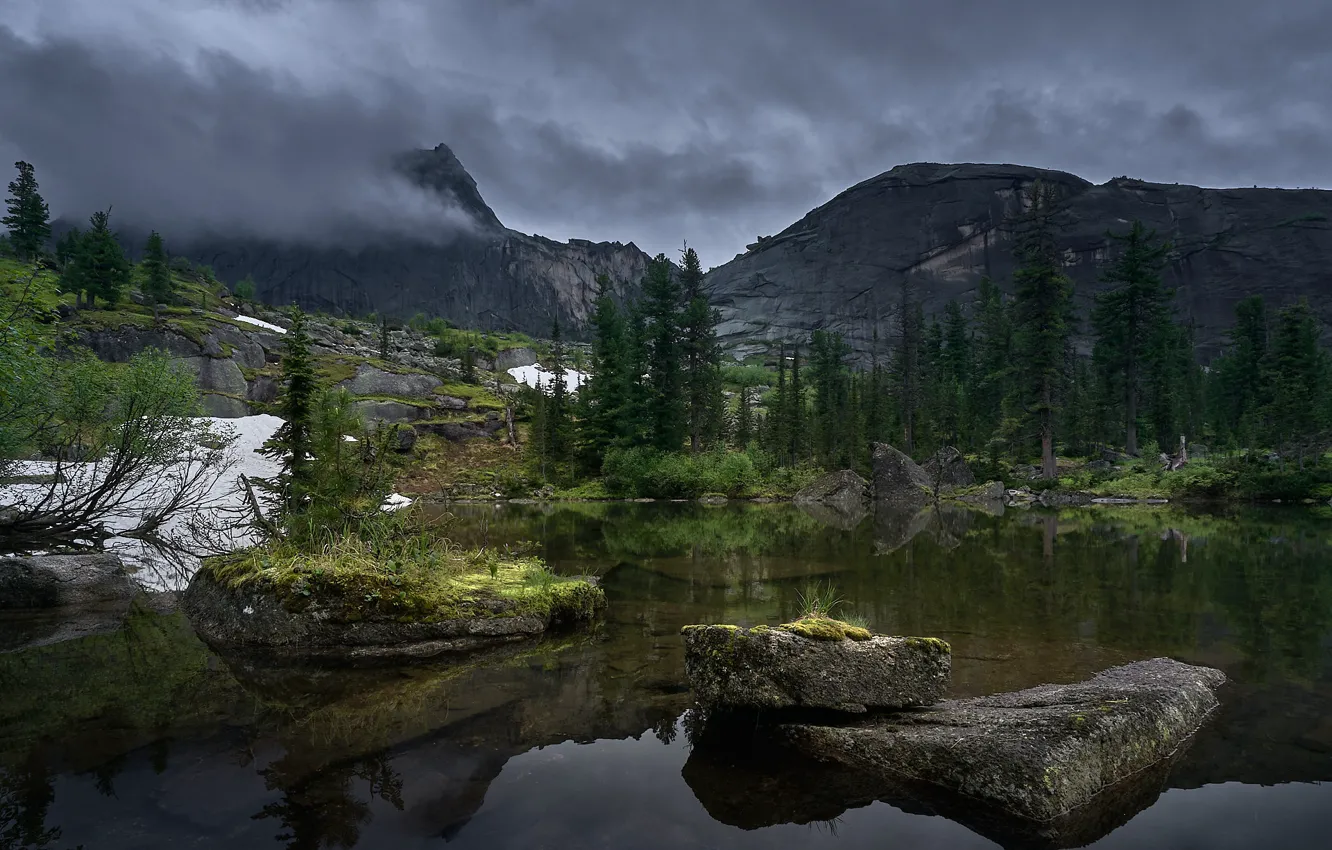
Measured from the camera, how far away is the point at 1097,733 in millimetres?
4738

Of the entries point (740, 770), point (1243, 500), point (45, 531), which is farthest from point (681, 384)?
point (740, 770)

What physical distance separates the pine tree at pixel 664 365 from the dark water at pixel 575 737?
38.2 meters

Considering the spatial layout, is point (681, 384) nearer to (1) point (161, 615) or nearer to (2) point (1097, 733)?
(1) point (161, 615)

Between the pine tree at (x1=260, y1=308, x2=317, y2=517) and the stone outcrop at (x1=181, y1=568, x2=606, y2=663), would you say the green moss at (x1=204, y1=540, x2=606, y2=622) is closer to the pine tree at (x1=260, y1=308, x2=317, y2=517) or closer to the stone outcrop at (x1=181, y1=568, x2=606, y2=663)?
the stone outcrop at (x1=181, y1=568, x2=606, y2=663)

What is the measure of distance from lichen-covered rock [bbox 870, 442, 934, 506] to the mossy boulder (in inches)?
1504

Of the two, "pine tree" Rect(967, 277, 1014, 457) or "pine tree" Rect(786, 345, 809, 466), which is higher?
"pine tree" Rect(967, 277, 1014, 457)

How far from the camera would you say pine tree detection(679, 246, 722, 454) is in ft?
165

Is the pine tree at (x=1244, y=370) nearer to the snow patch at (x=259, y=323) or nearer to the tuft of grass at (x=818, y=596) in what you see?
the tuft of grass at (x=818, y=596)

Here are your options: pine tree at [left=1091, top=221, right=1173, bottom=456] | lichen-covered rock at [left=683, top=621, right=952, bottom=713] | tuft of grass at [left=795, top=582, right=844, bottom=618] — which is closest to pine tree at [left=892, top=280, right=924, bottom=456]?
pine tree at [left=1091, top=221, right=1173, bottom=456]

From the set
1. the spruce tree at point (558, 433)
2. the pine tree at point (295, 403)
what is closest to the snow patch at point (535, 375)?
the spruce tree at point (558, 433)

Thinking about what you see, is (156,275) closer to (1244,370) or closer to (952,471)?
(952,471)

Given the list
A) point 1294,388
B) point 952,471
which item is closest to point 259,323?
point 952,471

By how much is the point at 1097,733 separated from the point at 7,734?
876 cm

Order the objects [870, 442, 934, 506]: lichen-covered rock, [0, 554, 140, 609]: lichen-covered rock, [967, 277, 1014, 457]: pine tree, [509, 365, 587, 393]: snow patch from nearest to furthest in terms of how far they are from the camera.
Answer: [0, 554, 140, 609]: lichen-covered rock, [870, 442, 934, 506]: lichen-covered rock, [967, 277, 1014, 457]: pine tree, [509, 365, 587, 393]: snow patch
